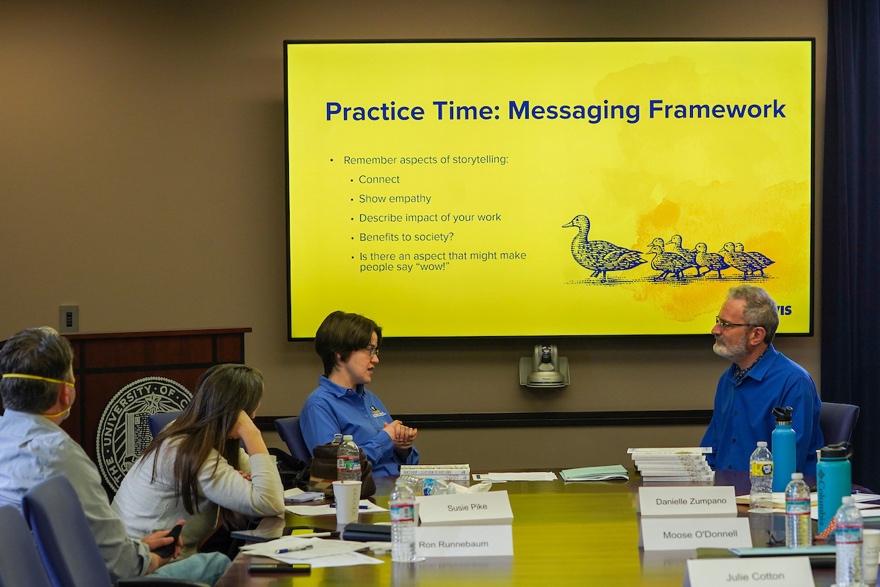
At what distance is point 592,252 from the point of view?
5.53m

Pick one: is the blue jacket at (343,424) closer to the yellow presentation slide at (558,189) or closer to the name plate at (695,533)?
the yellow presentation slide at (558,189)

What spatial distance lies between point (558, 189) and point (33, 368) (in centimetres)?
333

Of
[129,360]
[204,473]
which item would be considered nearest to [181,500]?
[204,473]

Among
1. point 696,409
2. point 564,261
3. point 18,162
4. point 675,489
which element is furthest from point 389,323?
point 675,489

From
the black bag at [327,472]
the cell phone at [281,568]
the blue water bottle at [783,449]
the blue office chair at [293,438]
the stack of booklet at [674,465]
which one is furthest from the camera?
the blue office chair at [293,438]

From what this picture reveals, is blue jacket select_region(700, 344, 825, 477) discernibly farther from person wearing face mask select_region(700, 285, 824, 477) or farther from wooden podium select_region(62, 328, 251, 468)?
wooden podium select_region(62, 328, 251, 468)

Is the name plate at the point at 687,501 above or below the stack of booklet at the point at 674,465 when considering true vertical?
above

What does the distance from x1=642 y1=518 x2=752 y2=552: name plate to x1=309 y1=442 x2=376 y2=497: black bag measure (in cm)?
123

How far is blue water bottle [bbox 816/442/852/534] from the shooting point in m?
2.58

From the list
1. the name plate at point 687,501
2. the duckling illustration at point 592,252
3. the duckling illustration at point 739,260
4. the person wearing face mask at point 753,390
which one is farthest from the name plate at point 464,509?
the duckling illustration at point 739,260

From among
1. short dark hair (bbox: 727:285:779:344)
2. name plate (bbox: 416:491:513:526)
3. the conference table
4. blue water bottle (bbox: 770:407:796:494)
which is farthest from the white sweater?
short dark hair (bbox: 727:285:779:344)

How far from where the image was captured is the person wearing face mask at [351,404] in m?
4.15

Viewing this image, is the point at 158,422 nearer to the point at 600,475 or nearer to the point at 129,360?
the point at 129,360

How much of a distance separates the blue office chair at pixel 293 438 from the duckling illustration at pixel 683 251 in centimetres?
237
